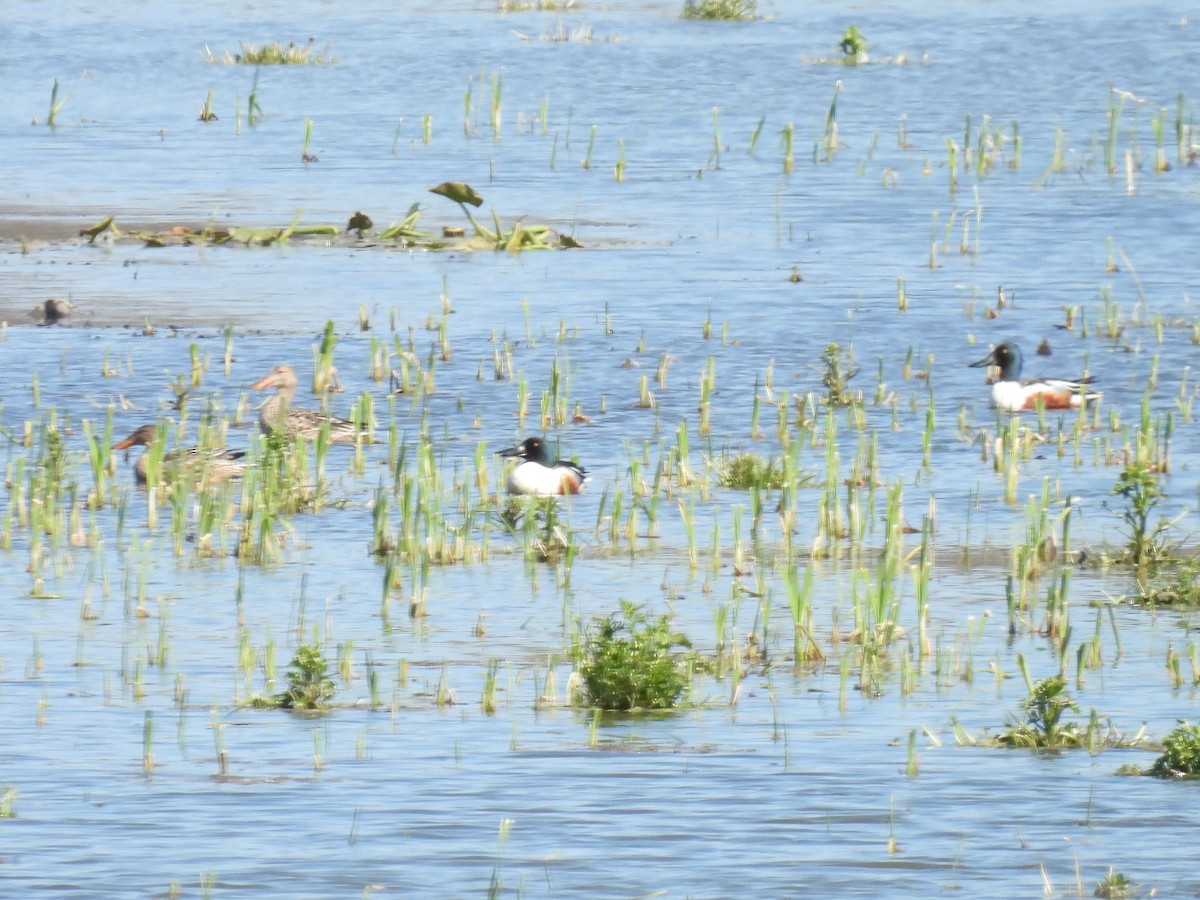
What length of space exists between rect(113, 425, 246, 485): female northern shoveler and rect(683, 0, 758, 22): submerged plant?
1449 inches

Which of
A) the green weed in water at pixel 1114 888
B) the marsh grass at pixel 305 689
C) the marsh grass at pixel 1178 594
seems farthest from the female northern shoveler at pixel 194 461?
the green weed in water at pixel 1114 888

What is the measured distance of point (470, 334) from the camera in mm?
18125

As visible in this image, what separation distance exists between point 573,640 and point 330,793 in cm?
195

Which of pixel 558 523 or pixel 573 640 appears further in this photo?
pixel 558 523

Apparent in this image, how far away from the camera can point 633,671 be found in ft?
28.7

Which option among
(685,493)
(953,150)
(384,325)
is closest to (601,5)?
(953,150)

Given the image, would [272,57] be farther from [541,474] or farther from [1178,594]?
[1178,594]

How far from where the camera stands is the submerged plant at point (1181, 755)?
305 inches

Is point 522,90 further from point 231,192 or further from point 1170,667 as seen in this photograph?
point 1170,667

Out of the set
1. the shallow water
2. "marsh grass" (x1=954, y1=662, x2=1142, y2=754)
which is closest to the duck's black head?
the shallow water

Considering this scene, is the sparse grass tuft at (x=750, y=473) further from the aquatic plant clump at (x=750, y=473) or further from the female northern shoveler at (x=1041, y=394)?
the female northern shoveler at (x=1041, y=394)

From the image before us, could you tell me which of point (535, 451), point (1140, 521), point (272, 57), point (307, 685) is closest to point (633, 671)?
point (307, 685)

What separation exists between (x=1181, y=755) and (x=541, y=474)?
542cm

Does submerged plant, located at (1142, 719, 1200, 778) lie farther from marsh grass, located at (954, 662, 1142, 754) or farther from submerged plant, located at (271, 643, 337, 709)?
submerged plant, located at (271, 643, 337, 709)
